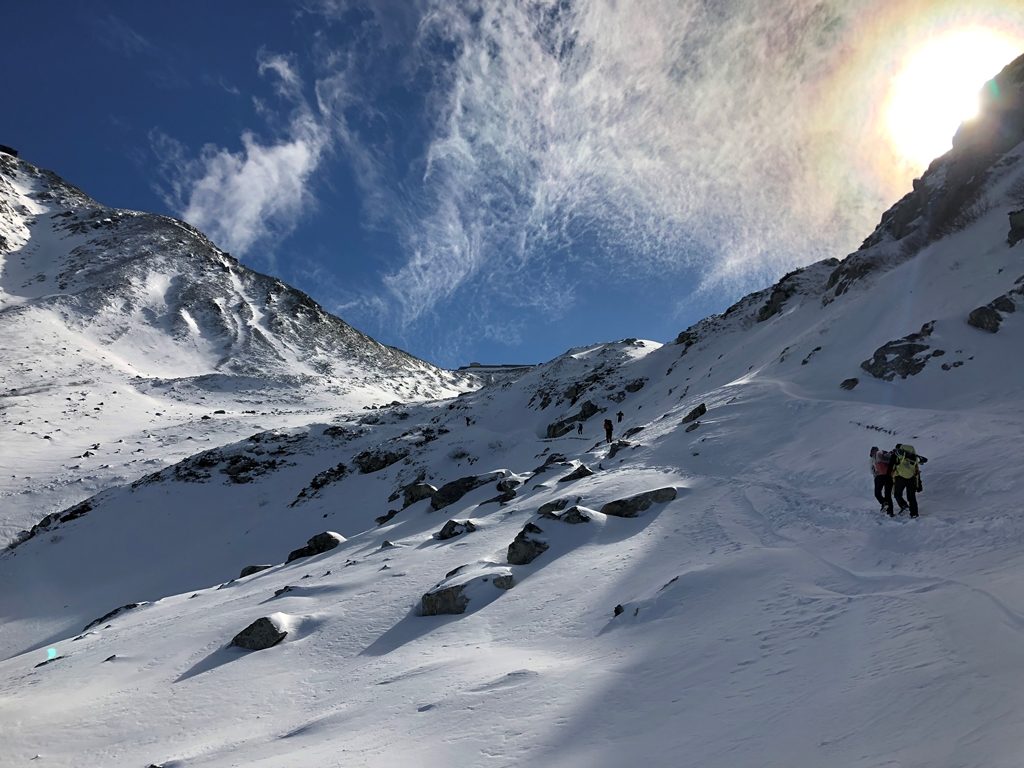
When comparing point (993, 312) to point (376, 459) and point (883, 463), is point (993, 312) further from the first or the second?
point (376, 459)

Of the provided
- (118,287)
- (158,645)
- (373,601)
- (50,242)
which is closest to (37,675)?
(158,645)

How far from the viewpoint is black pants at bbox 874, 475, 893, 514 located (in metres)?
11.1

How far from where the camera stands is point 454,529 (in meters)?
17.9

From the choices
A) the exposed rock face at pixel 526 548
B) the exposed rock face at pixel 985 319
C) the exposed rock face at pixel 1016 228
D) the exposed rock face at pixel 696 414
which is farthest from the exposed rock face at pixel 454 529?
the exposed rock face at pixel 1016 228

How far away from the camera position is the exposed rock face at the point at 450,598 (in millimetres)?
11930

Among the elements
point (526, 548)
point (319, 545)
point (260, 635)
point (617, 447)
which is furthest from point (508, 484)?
point (260, 635)

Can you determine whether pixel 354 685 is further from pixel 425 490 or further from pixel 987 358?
pixel 987 358

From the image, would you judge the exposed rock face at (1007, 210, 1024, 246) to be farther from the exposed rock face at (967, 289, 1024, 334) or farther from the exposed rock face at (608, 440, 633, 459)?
the exposed rock face at (608, 440, 633, 459)

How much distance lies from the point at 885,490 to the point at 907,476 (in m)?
0.68

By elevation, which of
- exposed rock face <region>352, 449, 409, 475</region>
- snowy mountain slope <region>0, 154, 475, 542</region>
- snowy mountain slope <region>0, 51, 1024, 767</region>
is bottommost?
snowy mountain slope <region>0, 51, 1024, 767</region>

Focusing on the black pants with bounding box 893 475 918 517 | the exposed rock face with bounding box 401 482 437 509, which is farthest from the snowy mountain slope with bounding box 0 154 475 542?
the black pants with bounding box 893 475 918 517

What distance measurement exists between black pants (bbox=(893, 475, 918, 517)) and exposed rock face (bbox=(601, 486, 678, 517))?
5188 millimetres

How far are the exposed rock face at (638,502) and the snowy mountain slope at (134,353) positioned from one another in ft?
124

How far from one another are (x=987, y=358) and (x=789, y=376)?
6972 mm
